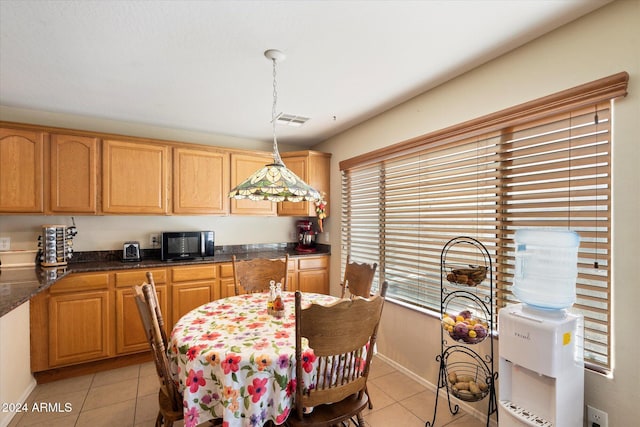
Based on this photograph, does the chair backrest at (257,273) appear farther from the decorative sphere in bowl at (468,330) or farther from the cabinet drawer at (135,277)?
the decorative sphere in bowl at (468,330)

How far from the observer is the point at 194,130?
3.89 m

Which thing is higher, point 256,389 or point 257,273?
point 257,273

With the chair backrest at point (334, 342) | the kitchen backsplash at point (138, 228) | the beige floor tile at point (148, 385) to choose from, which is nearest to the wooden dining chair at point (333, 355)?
the chair backrest at point (334, 342)

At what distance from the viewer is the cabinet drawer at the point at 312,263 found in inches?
156

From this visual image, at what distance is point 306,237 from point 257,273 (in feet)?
4.96

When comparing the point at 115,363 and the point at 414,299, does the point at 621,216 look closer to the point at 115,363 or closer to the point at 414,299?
the point at 414,299

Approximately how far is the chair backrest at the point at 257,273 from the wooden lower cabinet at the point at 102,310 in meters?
0.78

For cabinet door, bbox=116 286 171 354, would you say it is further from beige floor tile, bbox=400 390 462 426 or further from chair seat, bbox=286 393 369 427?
beige floor tile, bbox=400 390 462 426

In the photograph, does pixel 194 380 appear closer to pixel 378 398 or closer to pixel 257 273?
pixel 257 273

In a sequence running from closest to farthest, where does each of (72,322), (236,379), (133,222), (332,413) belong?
(236,379) → (332,413) → (72,322) → (133,222)

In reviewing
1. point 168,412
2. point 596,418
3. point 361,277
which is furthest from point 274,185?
point 596,418

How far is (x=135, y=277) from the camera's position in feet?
10.1

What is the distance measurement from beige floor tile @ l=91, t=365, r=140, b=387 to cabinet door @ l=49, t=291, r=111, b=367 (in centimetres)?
18

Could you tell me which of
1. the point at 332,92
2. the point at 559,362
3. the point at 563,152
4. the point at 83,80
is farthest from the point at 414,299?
the point at 83,80
